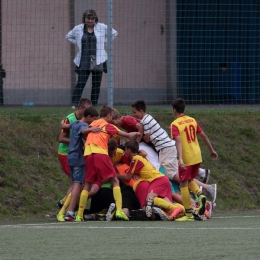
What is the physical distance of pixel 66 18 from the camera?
627 inches

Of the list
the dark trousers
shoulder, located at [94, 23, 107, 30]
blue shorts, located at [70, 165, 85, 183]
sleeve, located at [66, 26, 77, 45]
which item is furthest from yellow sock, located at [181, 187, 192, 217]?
sleeve, located at [66, 26, 77, 45]

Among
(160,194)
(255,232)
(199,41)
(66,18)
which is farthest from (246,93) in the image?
(255,232)

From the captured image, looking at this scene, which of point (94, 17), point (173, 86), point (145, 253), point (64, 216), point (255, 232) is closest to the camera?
point (145, 253)

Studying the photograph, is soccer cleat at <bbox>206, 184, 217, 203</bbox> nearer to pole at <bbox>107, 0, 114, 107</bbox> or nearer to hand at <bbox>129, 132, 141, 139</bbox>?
hand at <bbox>129, 132, 141, 139</bbox>

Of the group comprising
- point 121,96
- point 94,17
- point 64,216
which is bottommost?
point 64,216

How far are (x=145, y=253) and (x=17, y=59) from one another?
28.3 ft

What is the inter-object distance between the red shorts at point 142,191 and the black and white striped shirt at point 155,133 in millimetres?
859

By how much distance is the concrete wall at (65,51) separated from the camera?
15320 millimetres

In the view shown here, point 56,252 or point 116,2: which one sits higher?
point 116,2

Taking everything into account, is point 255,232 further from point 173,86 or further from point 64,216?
point 173,86

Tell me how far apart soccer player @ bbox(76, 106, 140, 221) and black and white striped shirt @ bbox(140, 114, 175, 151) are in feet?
2.36

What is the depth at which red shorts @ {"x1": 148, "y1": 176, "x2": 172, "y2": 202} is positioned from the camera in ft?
38.3

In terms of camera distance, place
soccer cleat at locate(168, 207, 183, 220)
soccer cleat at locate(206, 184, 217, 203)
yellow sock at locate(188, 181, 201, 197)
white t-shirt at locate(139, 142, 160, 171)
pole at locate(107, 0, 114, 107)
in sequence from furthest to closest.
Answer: pole at locate(107, 0, 114, 107) → soccer cleat at locate(206, 184, 217, 203) → white t-shirt at locate(139, 142, 160, 171) → yellow sock at locate(188, 181, 201, 197) → soccer cleat at locate(168, 207, 183, 220)

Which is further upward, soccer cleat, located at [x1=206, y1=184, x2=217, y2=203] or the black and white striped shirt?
the black and white striped shirt
